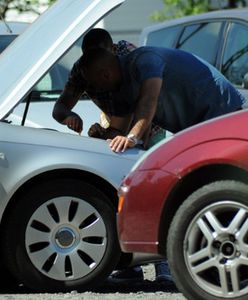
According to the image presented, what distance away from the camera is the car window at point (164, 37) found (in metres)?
10.0

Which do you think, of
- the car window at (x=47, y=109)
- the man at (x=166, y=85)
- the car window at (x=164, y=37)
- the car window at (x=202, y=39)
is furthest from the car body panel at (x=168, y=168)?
the car window at (x=164, y=37)

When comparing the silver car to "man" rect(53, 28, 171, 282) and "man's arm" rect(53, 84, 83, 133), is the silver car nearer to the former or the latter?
"man" rect(53, 28, 171, 282)

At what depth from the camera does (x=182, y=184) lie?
18.0ft

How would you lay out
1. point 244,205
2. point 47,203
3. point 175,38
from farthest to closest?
point 175,38 → point 47,203 → point 244,205

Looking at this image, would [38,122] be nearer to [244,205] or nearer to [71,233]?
[71,233]

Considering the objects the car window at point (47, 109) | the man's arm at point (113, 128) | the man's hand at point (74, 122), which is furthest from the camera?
the car window at point (47, 109)

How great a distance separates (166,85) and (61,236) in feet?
4.29

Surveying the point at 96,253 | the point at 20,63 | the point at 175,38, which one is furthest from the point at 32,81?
the point at 175,38

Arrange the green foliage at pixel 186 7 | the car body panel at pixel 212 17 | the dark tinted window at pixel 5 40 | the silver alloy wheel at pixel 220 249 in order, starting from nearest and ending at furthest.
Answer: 1. the silver alloy wheel at pixel 220 249
2. the dark tinted window at pixel 5 40
3. the car body panel at pixel 212 17
4. the green foliage at pixel 186 7

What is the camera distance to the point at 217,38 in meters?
9.25

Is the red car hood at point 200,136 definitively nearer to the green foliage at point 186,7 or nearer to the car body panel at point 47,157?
the car body panel at point 47,157

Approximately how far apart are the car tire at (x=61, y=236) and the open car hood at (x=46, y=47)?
2.06ft

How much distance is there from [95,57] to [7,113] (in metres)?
0.73

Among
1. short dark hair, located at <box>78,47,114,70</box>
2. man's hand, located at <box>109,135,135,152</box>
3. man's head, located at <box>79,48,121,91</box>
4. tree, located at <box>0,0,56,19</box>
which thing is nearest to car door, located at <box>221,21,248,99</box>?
man's head, located at <box>79,48,121,91</box>
